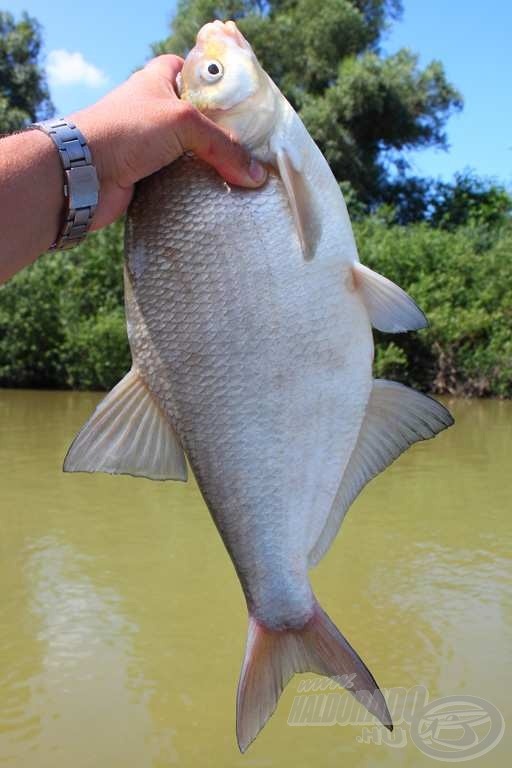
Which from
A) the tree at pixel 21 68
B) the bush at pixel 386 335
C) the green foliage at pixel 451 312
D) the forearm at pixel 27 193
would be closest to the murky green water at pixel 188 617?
the forearm at pixel 27 193

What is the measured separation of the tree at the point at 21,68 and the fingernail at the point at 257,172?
3152 centimetres

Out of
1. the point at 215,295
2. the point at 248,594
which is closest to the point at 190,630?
the point at 248,594

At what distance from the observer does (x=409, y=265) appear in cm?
1961

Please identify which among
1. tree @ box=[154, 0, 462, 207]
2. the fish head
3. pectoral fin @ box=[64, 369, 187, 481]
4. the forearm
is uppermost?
tree @ box=[154, 0, 462, 207]

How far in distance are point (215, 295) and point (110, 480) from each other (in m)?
7.82

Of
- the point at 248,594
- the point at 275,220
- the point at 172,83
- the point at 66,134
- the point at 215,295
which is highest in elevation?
the point at 172,83

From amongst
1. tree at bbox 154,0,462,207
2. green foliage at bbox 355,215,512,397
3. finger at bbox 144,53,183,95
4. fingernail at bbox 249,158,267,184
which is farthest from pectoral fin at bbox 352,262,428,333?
tree at bbox 154,0,462,207

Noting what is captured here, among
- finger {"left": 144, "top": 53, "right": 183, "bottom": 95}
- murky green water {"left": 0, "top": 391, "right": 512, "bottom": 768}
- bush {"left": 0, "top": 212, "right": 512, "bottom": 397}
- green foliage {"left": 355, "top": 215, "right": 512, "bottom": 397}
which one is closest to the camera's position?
finger {"left": 144, "top": 53, "right": 183, "bottom": 95}

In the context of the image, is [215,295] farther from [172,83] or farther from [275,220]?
[172,83]

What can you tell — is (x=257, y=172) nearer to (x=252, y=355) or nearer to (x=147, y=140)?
(x=147, y=140)

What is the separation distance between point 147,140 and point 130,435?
0.60 meters

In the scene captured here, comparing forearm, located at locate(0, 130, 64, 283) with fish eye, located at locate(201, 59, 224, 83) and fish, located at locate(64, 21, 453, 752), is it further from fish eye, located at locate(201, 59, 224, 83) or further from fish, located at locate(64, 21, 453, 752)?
fish eye, located at locate(201, 59, 224, 83)

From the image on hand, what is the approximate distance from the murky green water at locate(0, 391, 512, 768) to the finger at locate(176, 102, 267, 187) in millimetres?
2840

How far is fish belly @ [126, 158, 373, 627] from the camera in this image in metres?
1.71
